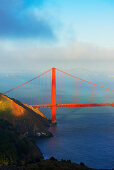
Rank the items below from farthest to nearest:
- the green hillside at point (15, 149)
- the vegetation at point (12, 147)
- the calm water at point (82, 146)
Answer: the calm water at point (82, 146) < the green hillside at point (15, 149) < the vegetation at point (12, 147)

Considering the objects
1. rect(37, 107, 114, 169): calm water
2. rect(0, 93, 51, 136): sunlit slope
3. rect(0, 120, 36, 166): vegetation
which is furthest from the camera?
rect(0, 93, 51, 136): sunlit slope

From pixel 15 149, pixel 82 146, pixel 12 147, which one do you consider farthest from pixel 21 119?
pixel 15 149

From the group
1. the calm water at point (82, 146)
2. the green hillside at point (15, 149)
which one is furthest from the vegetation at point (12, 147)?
the calm water at point (82, 146)

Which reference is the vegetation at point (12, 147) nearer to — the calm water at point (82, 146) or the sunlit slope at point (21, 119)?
the calm water at point (82, 146)

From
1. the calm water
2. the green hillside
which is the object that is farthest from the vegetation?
the calm water

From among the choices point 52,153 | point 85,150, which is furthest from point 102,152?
point 52,153

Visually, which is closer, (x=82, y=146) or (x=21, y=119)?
(x=82, y=146)

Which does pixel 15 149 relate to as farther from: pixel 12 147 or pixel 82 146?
pixel 82 146

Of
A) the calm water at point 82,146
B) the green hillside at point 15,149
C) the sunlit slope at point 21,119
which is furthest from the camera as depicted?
the sunlit slope at point 21,119

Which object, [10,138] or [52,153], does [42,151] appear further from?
[10,138]

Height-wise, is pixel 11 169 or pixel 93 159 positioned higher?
pixel 11 169

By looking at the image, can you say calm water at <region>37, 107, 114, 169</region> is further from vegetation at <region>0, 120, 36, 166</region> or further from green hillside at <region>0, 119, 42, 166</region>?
vegetation at <region>0, 120, 36, 166</region>
